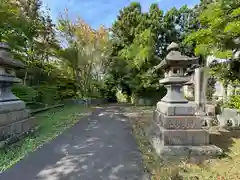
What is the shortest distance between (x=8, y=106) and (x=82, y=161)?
2557 mm

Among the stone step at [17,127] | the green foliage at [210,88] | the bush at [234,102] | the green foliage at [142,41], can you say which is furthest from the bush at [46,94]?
the bush at [234,102]

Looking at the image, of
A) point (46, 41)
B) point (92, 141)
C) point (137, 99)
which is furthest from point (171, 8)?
point (92, 141)

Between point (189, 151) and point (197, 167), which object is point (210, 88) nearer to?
point (189, 151)

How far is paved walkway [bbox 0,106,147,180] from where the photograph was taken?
2930 mm

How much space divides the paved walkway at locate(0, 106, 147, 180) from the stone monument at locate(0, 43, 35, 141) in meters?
1.01

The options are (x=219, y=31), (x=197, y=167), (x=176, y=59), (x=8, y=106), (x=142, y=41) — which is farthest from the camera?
(x=142, y=41)

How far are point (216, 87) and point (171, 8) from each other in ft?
30.6

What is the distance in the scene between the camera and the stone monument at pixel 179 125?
3.76m

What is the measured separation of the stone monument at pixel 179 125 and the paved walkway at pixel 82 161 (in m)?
0.79

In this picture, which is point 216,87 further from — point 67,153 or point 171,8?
point 171,8

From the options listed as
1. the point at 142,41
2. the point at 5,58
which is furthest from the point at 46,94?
the point at 142,41

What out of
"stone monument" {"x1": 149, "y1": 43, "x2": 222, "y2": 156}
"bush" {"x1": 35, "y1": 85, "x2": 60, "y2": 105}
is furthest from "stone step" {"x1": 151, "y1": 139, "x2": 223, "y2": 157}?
"bush" {"x1": 35, "y1": 85, "x2": 60, "y2": 105}

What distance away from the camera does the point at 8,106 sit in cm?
449

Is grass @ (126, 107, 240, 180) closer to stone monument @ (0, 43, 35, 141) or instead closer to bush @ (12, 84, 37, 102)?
stone monument @ (0, 43, 35, 141)
